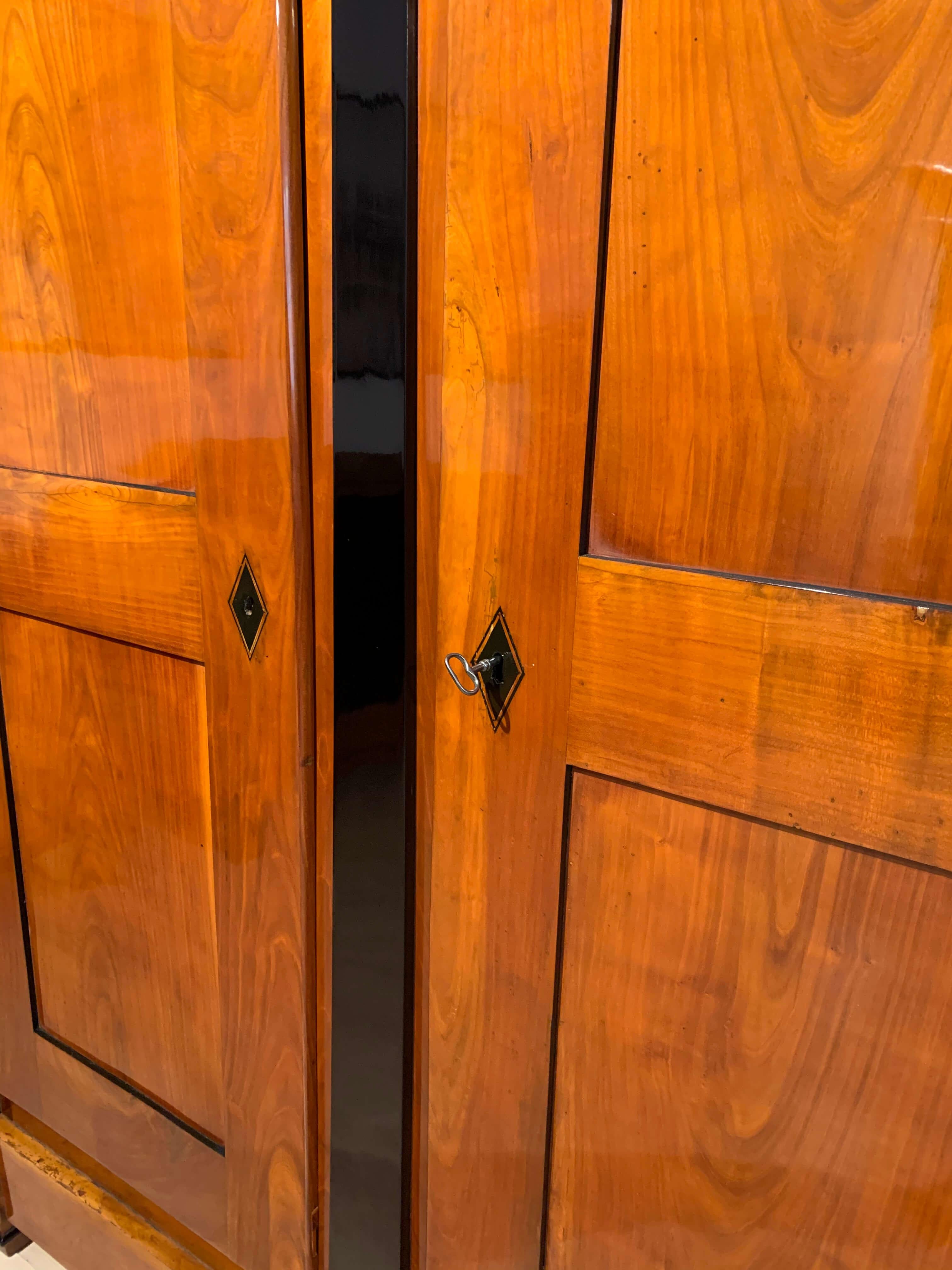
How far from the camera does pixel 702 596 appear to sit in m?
0.57

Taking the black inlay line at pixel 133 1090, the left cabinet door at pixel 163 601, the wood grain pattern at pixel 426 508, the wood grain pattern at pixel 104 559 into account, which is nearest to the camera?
the wood grain pattern at pixel 426 508

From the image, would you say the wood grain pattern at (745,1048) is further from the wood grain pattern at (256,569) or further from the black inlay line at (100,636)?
the black inlay line at (100,636)

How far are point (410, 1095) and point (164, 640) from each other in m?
0.50

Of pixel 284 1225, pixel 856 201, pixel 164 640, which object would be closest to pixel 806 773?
pixel 856 201

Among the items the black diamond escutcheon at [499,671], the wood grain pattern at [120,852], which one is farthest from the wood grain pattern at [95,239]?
the black diamond escutcheon at [499,671]

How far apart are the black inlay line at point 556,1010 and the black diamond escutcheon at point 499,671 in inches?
2.8

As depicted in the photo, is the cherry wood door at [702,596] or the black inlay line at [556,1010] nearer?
the cherry wood door at [702,596]

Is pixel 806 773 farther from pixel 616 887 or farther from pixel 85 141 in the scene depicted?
pixel 85 141

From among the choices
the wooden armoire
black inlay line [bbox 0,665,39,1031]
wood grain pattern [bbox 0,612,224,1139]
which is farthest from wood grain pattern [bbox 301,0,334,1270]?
black inlay line [bbox 0,665,39,1031]

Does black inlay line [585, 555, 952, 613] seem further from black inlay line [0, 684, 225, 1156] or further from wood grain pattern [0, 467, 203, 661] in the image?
black inlay line [0, 684, 225, 1156]

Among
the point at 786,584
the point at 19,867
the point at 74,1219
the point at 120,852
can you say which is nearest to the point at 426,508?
the point at 786,584

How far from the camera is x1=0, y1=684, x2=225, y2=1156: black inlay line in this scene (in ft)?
3.26

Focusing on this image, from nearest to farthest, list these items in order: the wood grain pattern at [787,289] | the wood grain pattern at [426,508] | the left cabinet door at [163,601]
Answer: the wood grain pattern at [787,289] < the wood grain pattern at [426,508] < the left cabinet door at [163,601]

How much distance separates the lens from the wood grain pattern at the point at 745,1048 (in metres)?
0.55
